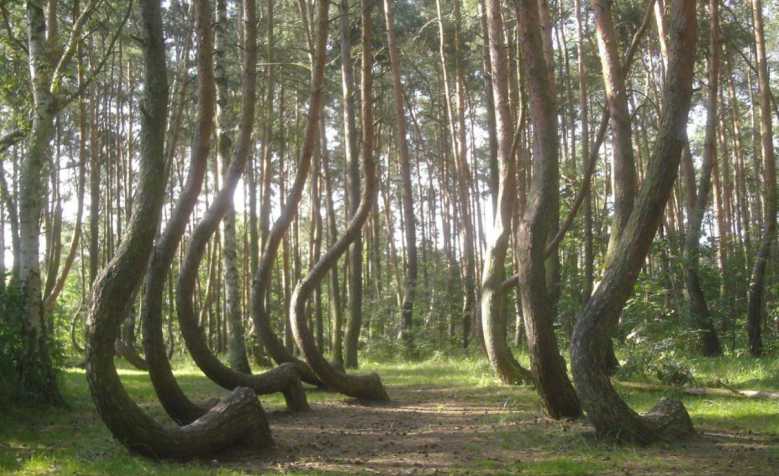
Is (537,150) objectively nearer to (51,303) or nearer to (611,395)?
(611,395)

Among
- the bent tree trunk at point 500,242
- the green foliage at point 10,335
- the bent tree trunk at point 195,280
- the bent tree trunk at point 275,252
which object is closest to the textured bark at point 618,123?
the bent tree trunk at point 500,242

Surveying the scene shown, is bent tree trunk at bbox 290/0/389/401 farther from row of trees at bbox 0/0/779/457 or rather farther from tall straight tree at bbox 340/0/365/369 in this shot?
tall straight tree at bbox 340/0/365/369

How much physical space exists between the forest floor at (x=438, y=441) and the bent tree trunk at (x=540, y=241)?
405 mm

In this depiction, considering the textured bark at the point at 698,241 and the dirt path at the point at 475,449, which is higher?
the textured bark at the point at 698,241

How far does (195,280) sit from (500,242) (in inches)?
197

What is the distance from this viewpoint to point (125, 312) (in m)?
6.26

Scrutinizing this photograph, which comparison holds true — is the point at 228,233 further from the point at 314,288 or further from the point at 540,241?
the point at 540,241

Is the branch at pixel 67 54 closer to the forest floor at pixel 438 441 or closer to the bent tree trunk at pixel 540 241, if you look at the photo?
the forest floor at pixel 438 441

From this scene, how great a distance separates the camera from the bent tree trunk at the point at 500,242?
11.6 m

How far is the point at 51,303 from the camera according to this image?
15758 mm

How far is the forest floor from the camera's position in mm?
6199

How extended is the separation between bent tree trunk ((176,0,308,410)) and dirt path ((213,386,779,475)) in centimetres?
52

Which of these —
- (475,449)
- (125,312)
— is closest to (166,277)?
(125,312)

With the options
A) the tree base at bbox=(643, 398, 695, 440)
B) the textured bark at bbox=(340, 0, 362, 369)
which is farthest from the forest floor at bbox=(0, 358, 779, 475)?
the textured bark at bbox=(340, 0, 362, 369)
